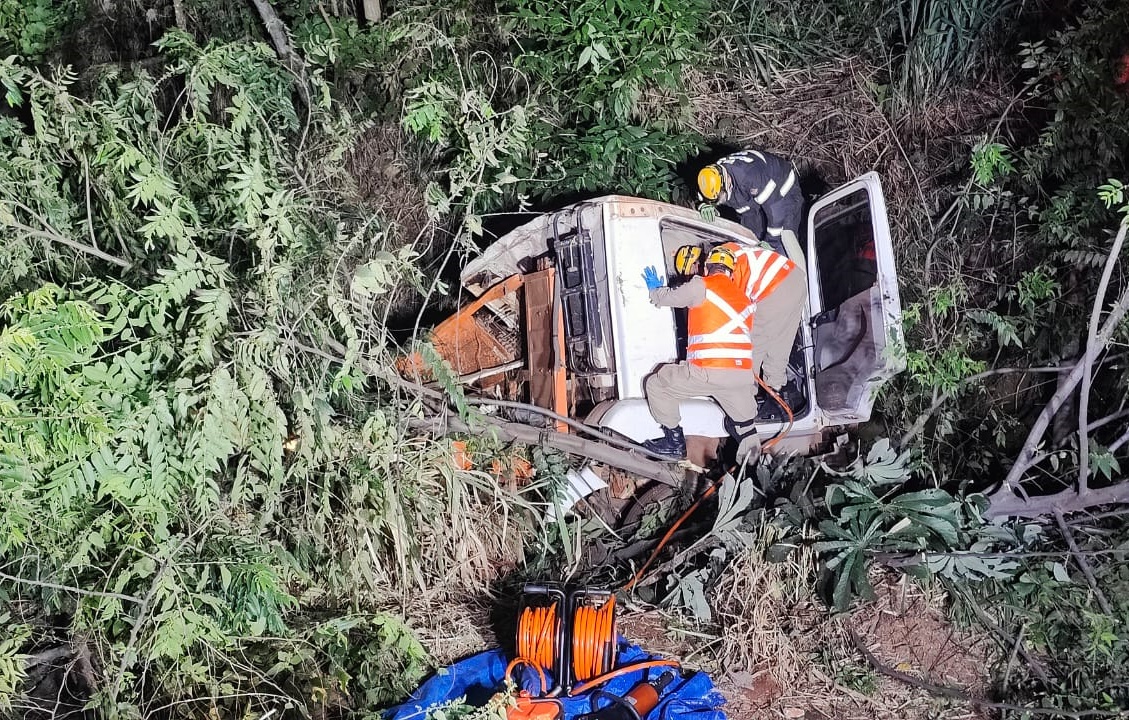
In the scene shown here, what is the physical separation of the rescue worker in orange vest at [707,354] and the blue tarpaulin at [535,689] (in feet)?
3.87

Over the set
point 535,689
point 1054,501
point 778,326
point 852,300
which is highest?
point 852,300

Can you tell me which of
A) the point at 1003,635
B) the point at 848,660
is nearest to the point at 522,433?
the point at 848,660

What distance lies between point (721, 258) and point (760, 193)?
0.97 meters

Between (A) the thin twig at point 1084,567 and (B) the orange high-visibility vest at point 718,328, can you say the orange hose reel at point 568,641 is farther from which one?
(A) the thin twig at point 1084,567

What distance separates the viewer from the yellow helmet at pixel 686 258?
14.5ft

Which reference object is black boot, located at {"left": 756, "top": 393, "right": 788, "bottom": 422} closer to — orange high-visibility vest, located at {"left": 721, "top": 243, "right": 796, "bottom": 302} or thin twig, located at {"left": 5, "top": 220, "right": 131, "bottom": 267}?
orange high-visibility vest, located at {"left": 721, "top": 243, "right": 796, "bottom": 302}

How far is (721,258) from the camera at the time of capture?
4414 mm

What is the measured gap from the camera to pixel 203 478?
3486 millimetres

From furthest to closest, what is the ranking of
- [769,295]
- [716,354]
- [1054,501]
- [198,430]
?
1. [769,295]
2. [716,354]
3. [1054,501]
4. [198,430]

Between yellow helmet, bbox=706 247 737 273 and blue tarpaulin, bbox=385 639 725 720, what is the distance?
199cm

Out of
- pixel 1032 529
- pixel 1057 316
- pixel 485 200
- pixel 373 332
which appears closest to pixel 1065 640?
pixel 1032 529

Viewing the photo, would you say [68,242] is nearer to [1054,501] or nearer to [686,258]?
[686,258]

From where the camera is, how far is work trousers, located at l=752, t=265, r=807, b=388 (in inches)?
186

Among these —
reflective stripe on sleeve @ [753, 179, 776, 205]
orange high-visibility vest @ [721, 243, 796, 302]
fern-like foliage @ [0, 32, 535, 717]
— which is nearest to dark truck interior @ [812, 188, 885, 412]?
reflective stripe on sleeve @ [753, 179, 776, 205]
